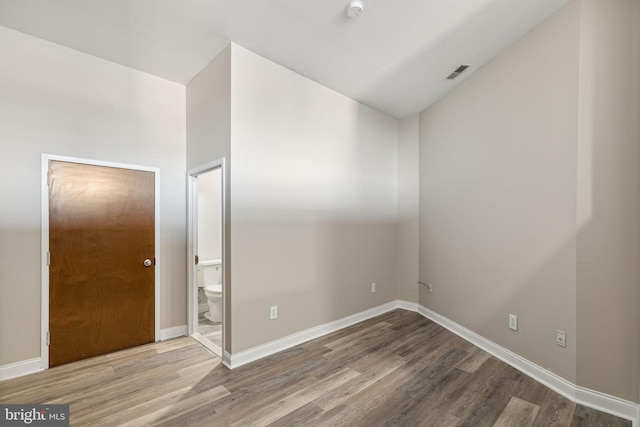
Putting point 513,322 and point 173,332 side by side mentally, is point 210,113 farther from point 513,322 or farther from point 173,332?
point 513,322

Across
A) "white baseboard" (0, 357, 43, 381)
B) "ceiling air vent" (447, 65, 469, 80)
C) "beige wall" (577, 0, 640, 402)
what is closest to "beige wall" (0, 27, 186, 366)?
"white baseboard" (0, 357, 43, 381)

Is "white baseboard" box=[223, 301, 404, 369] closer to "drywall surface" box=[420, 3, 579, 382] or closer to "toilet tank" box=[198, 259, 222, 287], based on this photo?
"drywall surface" box=[420, 3, 579, 382]

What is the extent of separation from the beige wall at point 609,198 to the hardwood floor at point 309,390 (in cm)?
40

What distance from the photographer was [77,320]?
2723 millimetres

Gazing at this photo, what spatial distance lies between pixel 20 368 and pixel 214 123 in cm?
266

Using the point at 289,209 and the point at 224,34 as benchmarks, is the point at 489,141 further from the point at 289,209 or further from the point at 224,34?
the point at 224,34

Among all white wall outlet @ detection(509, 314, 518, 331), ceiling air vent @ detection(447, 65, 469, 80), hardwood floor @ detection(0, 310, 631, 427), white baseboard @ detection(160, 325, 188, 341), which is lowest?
hardwood floor @ detection(0, 310, 631, 427)

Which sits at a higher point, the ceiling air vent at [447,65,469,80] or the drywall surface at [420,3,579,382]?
the ceiling air vent at [447,65,469,80]

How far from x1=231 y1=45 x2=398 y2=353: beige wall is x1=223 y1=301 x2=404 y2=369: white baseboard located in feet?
0.22

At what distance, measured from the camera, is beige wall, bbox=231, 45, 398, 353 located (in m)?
2.72

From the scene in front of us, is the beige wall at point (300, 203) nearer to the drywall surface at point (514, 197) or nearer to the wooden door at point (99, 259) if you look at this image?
the drywall surface at point (514, 197)

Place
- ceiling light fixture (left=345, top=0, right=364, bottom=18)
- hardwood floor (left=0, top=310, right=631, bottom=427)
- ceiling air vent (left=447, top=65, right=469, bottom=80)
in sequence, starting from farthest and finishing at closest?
1. ceiling air vent (left=447, top=65, right=469, bottom=80)
2. ceiling light fixture (left=345, top=0, right=364, bottom=18)
3. hardwood floor (left=0, top=310, right=631, bottom=427)

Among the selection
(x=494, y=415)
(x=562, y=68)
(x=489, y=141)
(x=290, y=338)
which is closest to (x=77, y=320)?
(x=290, y=338)

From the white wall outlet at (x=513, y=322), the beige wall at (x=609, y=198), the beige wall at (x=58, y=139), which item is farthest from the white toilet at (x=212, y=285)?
the beige wall at (x=609, y=198)
